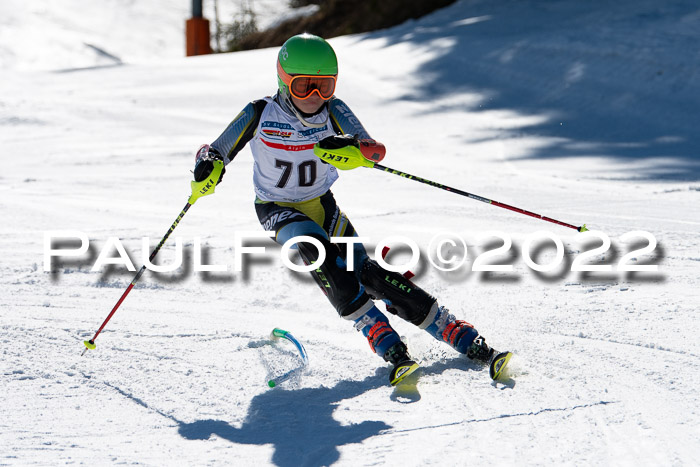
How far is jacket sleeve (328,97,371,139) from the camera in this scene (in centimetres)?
421

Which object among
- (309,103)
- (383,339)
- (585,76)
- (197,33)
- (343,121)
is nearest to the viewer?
(383,339)

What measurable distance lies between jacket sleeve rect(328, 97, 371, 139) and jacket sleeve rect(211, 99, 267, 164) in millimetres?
388

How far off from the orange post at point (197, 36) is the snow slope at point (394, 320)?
8068mm

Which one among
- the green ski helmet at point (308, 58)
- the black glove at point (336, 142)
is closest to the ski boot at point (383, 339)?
the black glove at point (336, 142)

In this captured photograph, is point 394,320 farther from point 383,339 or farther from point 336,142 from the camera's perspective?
point 336,142

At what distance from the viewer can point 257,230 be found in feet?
21.6

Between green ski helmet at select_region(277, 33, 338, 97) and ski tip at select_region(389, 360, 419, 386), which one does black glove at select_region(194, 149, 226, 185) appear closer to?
green ski helmet at select_region(277, 33, 338, 97)

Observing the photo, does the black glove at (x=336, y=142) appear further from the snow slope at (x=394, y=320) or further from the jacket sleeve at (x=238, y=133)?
the snow slope at (x=394, y=320)

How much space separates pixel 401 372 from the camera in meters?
3.62

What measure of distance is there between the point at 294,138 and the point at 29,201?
4.33 metres

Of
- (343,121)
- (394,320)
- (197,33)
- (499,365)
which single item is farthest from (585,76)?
(197,33)

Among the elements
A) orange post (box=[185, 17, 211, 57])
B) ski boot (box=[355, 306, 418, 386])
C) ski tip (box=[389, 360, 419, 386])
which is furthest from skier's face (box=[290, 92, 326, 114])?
orange post (box=[185, 17, 211, 57])

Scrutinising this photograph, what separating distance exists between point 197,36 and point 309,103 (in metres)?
16.5

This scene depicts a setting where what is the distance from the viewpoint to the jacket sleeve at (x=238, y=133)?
13.6ft
